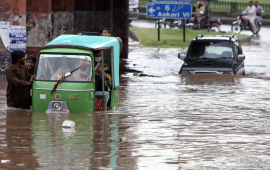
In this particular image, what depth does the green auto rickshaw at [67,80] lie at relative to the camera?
12.6 metres

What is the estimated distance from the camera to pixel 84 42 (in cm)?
1312

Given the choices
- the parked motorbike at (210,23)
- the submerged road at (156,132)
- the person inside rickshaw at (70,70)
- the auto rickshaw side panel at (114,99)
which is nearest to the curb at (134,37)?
the parked motorbike at (210,23)

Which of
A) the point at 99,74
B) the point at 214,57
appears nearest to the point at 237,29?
the point at 214,57

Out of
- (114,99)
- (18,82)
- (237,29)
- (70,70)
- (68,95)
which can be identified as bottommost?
(237,29)

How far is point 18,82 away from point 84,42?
149cm

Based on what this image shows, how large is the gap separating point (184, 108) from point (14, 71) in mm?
3591

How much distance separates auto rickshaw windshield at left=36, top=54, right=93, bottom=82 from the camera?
12750 mm

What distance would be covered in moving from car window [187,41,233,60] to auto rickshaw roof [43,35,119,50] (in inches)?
248

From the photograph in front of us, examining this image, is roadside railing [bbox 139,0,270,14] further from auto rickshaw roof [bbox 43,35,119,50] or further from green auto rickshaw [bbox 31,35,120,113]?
green auto rickshaw [bbox 31,35,120,113]

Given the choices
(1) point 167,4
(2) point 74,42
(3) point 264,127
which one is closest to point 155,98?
(2) point 74,42

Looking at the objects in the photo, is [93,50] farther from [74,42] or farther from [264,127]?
[264,127]

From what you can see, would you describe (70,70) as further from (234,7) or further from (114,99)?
(234,7)

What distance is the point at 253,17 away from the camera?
40375mm

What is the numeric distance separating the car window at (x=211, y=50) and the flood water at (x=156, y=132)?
1.68m
